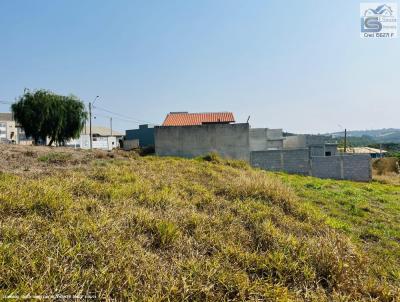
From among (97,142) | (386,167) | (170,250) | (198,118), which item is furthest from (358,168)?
(97,142)

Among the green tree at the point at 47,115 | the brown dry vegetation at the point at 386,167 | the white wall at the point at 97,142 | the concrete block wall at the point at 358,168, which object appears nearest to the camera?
the concrete block wall at the point at 358,168

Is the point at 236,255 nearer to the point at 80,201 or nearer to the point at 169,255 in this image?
the point at 169,255

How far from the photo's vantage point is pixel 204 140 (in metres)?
22.5

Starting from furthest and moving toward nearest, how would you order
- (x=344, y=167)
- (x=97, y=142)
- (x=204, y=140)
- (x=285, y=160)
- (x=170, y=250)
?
(x=97, y=142) → (x=204, y=140) → (x=285, y=160) → (x=344, y=167) → (x=170, y=250)

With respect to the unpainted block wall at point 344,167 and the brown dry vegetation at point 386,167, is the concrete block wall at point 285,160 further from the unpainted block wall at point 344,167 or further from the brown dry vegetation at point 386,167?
the brown dry vegetation at point 386,167

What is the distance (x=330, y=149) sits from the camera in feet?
90.9

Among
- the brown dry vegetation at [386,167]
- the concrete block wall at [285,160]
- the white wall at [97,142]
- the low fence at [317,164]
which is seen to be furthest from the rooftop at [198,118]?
the white wall at [97,142]

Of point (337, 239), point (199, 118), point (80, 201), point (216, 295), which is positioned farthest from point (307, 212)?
point (199, 118)

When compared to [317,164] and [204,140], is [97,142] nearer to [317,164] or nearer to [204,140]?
[204,140]

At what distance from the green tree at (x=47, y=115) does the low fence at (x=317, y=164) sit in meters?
22.6

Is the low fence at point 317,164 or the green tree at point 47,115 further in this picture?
the green tree at point 47,115

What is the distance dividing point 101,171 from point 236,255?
170 inches

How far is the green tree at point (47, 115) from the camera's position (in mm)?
28469

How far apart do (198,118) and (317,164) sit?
14.5m
